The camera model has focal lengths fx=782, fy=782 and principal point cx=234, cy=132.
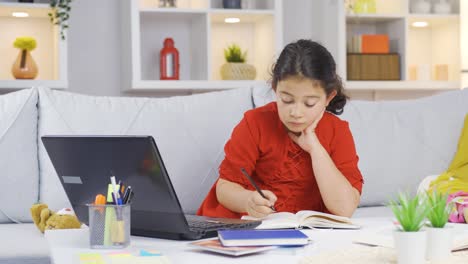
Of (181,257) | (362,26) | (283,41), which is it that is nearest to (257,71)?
(283,41)

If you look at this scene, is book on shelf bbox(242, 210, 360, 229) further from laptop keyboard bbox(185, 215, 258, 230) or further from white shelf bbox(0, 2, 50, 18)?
white shelf bbox(0, 2, 50, 18)

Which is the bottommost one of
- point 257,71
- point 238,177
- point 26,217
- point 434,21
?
point 26,217

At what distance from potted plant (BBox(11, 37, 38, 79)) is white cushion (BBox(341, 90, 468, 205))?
67.0 inches

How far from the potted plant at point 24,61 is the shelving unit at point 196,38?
46 cm

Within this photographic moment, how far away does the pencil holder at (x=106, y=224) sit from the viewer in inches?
50.1

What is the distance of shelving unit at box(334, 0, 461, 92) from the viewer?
4188mm

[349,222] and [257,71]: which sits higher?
[257,71]

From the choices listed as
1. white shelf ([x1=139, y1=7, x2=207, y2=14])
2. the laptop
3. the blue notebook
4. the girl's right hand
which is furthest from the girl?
white shelf ([x1=139, y1=7, x2=207, y2=14])

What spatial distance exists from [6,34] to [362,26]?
6.36 ft

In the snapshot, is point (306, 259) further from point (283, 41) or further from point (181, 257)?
point (283, 41)

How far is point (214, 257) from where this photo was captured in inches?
47.2

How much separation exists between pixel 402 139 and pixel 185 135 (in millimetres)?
770

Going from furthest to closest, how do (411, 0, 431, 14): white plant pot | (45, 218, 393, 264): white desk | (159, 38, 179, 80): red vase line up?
(411, 0, 431, 14): white plant pot < (159, 38, 179, 80): red vase < (45, 218, 393, 264): white desk

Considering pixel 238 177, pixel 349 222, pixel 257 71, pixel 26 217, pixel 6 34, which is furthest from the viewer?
pixel 257 71
